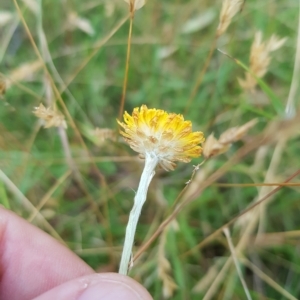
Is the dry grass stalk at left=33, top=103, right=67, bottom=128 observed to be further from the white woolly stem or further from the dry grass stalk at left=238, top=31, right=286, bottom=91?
the dry grass stalk at left=238, top=31, right=286, bottom=91

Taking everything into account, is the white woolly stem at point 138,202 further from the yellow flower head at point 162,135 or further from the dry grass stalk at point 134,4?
the dry grass stalk at point 134,4

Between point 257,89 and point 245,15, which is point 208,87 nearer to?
point 257,89

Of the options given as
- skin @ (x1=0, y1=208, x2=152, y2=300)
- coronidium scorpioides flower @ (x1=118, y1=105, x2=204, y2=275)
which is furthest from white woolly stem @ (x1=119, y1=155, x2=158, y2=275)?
skin @ (x1=0, y1=208, x2=152, y2=300)

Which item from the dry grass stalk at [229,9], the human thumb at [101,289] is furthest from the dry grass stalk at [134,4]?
the human thumb at [101,289]

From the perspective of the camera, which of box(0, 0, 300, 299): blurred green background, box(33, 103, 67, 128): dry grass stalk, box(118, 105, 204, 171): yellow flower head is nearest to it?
box(118, 105, 204, 171): yellow flower head

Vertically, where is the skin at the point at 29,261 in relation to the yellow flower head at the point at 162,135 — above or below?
below

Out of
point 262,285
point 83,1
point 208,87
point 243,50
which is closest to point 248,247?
point 262,285
